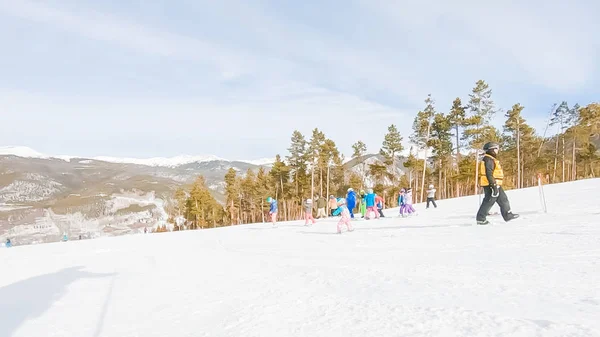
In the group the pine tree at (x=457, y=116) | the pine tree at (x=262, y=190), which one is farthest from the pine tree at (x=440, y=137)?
the pine tree at (x=262, y=190)

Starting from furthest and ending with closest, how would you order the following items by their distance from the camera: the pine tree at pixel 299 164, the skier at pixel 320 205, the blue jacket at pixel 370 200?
1. the pine tree at pixel 299 164
2. the skier at pixel 320 205
3. the blue jacket at pixel 370 200

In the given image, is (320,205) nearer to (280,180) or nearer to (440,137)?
(440,137)

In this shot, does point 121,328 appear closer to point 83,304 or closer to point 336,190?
point 83,304

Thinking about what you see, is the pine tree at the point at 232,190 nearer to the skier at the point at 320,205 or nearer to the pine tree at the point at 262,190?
the pine tree at the point at 262,190

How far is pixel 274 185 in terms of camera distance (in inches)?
2739

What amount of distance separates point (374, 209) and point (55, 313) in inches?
549

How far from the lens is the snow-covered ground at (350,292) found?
2.81 meters

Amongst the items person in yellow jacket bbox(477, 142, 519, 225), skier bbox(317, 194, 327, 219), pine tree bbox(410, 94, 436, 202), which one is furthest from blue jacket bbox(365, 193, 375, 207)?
pine tree bbox(410, 94, 436, 202)

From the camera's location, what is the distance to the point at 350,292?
12.8 ft

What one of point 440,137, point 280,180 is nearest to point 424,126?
point 440,137

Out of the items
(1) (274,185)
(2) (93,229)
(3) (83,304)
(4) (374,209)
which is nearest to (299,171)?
(1) (274,185)

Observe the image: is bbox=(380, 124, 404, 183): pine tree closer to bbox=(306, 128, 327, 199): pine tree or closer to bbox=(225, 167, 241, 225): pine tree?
bbox=(306, 128, 327, 199): pine tree

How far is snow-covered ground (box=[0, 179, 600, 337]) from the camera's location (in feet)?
9.23

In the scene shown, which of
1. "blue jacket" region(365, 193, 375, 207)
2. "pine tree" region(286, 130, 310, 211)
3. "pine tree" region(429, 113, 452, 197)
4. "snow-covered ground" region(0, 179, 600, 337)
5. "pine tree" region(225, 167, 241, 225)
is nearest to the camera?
"snow-covered ground" region(0, 179, 600, 337)
